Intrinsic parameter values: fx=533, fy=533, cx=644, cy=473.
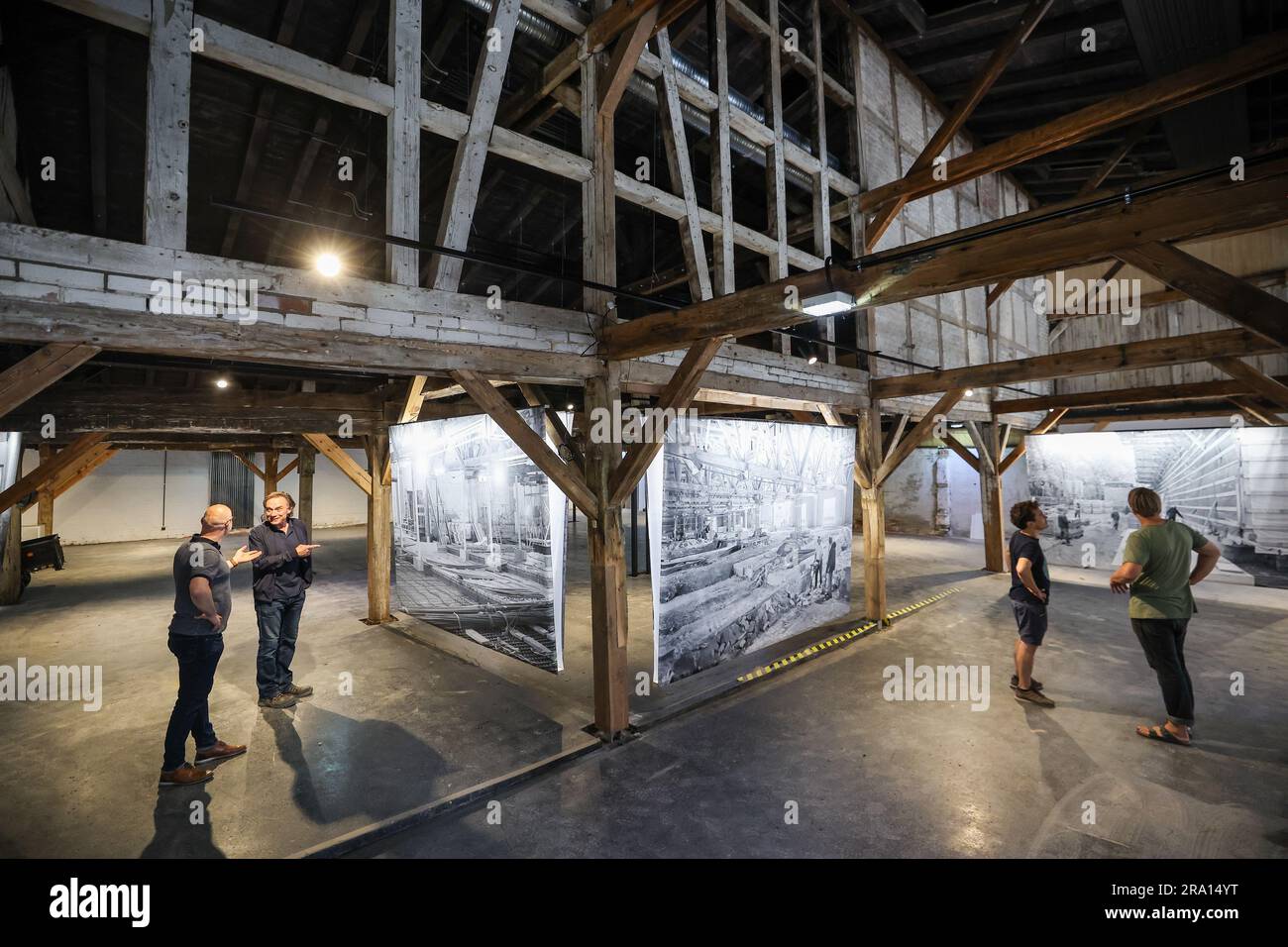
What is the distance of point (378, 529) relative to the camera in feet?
25.4

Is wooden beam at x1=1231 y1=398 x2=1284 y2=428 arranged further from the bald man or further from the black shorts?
the bald man

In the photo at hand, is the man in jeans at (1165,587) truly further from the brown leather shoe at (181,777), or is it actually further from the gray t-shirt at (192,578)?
the brown leather shoe at (181,777)

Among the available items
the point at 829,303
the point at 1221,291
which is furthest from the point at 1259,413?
the point at 829,303

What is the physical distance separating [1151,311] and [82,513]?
29188 mm

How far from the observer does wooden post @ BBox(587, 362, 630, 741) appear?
4.56 m

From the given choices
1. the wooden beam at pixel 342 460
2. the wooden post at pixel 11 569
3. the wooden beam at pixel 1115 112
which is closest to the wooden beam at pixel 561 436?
the wooden beam at pixel 342 460

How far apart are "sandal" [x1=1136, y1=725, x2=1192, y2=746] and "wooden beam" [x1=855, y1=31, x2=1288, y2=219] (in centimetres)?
572

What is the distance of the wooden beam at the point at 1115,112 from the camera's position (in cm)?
484

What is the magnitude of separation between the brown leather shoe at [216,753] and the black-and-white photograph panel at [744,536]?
3505mm

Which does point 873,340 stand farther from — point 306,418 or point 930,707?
point 306,418

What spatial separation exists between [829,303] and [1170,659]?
4200 millimetres

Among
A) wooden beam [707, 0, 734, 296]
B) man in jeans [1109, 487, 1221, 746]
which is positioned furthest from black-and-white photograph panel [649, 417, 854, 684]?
man in jeans [1109, 487, 1221, 746]
